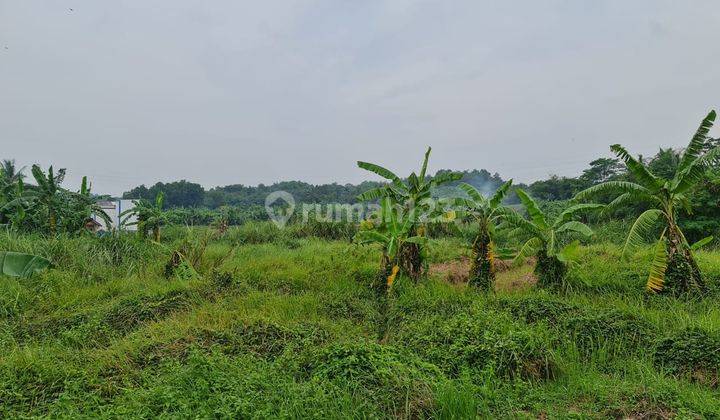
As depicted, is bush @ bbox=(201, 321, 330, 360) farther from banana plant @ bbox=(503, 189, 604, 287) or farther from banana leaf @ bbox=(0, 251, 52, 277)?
banana leaf @ bbox=(0, 251, 52, 277)

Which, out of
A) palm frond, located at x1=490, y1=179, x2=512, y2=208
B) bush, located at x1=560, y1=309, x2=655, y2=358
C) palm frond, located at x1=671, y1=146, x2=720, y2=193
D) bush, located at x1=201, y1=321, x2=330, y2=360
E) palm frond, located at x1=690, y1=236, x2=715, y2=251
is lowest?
bush, located at x1=201, y1=321, x2=330, y2=360

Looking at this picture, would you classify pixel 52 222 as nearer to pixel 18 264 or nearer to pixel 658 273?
pixel 18 264

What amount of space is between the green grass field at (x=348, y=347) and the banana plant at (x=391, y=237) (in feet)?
1.05

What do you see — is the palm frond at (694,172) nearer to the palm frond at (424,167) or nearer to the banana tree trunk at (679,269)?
the banana tree trunk at (679,269)

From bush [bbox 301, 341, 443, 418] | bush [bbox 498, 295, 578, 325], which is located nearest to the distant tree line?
bush [bbox 498, 295, 578, 325]

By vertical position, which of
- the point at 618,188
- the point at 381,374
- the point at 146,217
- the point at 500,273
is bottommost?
the point at 381,374

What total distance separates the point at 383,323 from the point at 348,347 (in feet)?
5.38

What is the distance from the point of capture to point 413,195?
7598mm

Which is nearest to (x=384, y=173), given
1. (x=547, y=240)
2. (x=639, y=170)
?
(x=547, y=240)

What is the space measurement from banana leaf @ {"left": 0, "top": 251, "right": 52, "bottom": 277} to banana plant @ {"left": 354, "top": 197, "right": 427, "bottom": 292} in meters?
5.42

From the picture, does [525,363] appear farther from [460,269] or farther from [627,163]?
[460,269]

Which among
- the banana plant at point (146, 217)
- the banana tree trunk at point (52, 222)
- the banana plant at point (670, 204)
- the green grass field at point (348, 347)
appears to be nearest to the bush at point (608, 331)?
the green grass field at point (348, 347)

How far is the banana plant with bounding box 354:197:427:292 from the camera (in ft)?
21.9

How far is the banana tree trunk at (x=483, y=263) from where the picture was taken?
6524 millimetres
